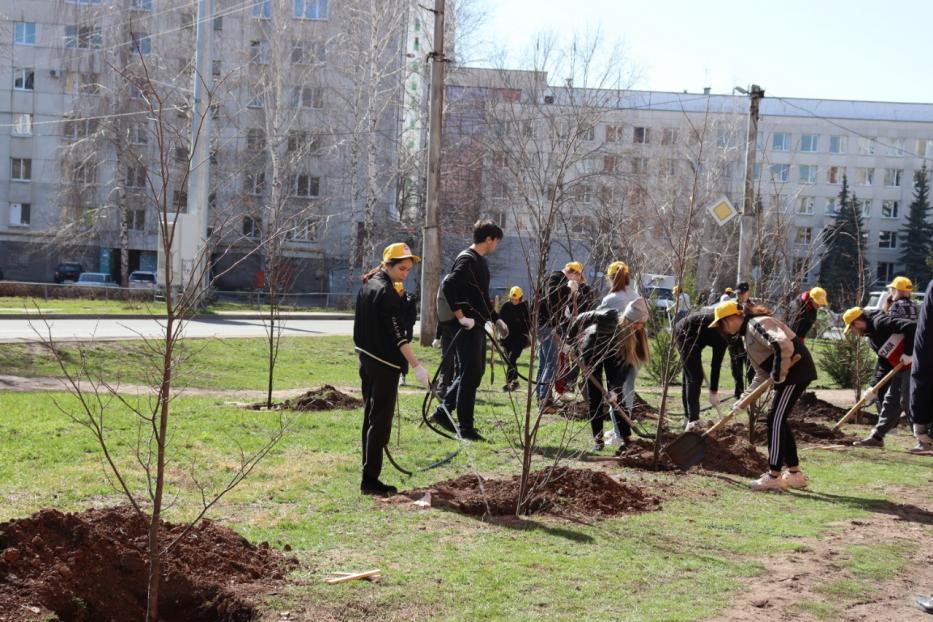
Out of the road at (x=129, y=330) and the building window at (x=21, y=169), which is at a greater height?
the building window at (x=21, y=169)

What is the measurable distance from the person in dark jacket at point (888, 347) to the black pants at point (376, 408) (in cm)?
587

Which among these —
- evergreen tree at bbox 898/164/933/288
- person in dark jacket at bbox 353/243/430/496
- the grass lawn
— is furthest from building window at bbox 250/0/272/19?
evergreen tree at bbox 898/164/933/288

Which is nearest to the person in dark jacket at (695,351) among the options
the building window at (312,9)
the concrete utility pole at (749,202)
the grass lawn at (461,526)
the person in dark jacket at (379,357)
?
the grass lawn at (461,526)

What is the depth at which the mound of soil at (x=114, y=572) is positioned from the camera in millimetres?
4473

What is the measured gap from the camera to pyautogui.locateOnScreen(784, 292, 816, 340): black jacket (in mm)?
13211

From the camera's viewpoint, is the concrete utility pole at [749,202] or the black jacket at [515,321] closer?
the black jacket at [515,321]

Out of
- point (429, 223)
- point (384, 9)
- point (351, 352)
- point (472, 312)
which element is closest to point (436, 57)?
point (429, 223)

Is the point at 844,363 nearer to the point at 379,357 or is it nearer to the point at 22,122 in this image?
the point at 379,357

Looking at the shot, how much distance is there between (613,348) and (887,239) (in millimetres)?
71818

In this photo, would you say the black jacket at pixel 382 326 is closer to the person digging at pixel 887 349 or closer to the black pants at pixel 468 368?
the black pants at pixel 468 368

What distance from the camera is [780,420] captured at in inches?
331

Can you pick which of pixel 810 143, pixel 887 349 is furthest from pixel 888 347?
pixel 810 143

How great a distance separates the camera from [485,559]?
5.65m

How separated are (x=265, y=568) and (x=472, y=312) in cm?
486
